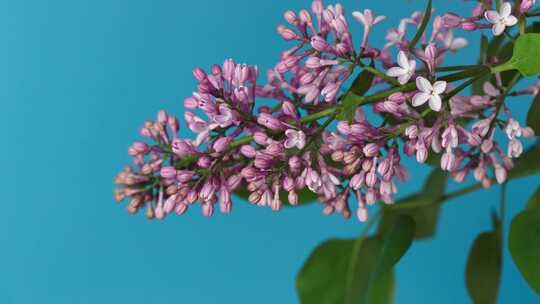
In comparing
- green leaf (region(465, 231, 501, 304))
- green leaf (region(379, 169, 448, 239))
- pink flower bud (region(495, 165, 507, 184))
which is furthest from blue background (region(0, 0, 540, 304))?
pink flower bud (region(495, 165, 507, 184))

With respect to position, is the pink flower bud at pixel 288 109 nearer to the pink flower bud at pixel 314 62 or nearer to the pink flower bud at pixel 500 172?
the pink flower bud at pixel 314 62

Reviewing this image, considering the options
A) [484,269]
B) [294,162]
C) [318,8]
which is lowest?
[484,269]

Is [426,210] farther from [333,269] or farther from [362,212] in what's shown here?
[362,212]

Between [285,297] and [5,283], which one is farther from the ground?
[5,283]

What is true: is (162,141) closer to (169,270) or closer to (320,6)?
(320,6)

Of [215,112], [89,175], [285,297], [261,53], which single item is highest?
[261,53]

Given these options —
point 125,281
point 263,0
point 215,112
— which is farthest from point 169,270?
point 215,112

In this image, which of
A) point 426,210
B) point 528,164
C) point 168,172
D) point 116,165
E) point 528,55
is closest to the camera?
point 528,55

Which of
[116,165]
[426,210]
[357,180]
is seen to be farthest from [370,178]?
[116,165]
